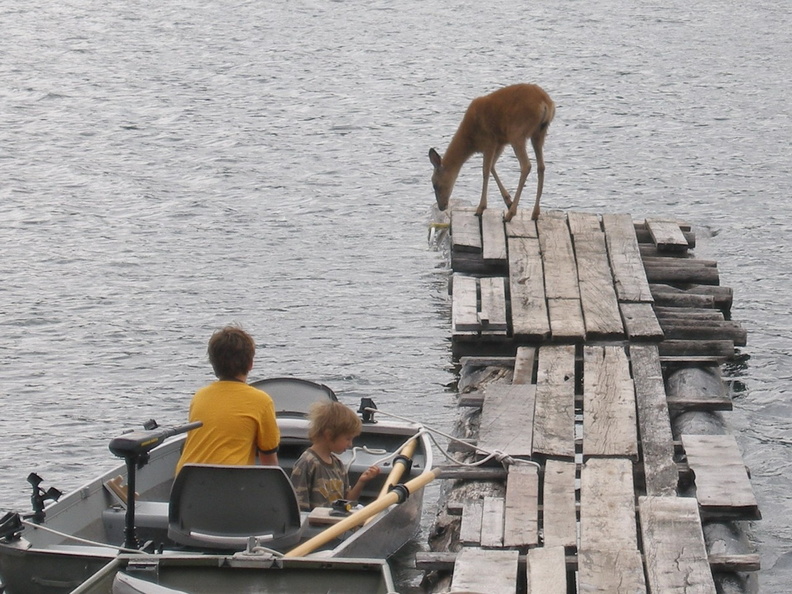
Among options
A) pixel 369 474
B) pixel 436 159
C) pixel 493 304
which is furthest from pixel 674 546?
pixel 436 159

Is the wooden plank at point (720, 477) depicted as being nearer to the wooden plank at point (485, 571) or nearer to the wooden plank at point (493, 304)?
the wooden plank at point (485, 571)

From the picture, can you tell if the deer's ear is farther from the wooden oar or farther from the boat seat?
the boat seat

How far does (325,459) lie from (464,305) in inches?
180

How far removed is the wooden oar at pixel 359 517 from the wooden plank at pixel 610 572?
1.24 metres

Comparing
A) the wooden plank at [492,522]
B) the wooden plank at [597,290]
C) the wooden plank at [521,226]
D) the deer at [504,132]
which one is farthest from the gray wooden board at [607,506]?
the deer at [504,132]

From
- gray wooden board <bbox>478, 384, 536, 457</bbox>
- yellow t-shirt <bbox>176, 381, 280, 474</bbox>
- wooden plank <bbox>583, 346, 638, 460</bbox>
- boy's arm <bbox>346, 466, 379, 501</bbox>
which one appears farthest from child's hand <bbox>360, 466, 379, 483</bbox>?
wooden plank <bbox>583, 346, 638, 460</bbox>

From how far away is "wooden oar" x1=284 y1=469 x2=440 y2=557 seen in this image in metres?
7.62

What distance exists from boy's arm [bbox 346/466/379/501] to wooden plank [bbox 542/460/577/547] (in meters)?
1.17

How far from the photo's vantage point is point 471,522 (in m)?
8.67

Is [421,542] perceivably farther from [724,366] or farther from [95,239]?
[95,239]

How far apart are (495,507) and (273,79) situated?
23442 mm

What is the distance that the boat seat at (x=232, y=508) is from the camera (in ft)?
24.7

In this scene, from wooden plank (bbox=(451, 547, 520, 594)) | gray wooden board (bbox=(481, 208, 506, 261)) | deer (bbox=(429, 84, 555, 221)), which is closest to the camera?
wooden plank (bbox=(451, 547, 520, 594))

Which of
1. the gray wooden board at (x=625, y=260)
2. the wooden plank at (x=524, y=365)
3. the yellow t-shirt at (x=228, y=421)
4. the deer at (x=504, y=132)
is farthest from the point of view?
the deer at (x=504, y=132)
